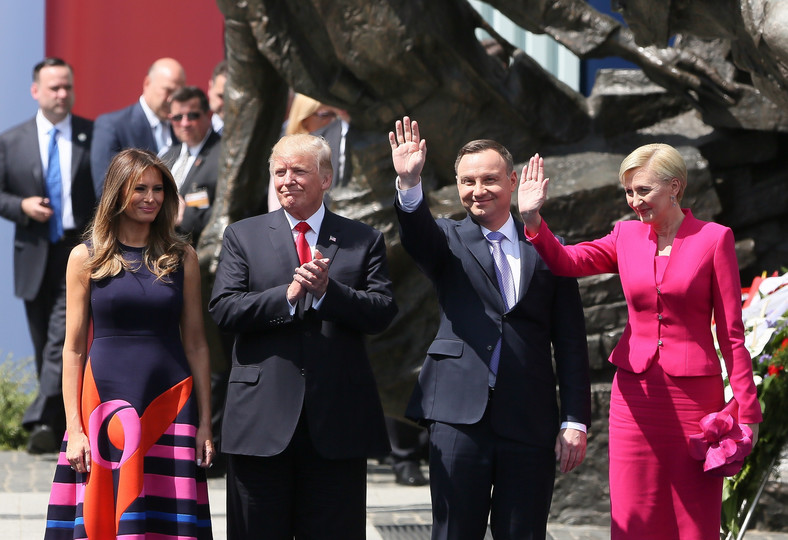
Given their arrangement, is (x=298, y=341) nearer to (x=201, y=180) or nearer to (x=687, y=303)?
(x=687, y=303)

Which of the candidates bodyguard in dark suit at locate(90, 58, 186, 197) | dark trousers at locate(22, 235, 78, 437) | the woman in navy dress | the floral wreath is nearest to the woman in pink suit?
the floral wreath

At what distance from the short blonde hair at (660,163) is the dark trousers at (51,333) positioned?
5.25 meters

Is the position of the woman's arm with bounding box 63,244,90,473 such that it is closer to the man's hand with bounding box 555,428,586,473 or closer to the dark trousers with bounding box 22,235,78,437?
the man's hand with bounding box 555,428,586,473

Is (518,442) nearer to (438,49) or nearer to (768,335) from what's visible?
(768,335)

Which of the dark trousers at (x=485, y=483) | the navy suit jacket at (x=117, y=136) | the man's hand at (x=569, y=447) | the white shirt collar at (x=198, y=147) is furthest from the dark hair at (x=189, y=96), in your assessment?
the man's hand at (x=569, y=447)

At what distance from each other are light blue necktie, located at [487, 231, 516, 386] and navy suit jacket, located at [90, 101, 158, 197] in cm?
460

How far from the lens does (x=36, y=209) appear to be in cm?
861

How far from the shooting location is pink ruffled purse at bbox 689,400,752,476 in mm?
4234

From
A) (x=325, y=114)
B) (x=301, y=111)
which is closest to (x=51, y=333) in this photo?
(x=301, y=111)

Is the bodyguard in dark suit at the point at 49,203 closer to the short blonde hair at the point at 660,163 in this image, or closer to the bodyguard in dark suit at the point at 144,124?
the bodyguard in dark suit at the point at 144,124

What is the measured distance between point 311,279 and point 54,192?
5123mm

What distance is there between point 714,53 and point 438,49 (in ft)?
5.25

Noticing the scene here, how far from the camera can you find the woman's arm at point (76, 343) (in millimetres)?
4402

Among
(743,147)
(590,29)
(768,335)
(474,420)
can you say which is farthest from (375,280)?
(743,147)
